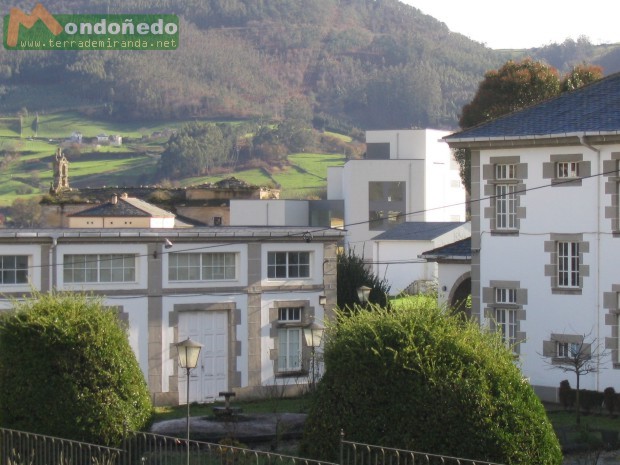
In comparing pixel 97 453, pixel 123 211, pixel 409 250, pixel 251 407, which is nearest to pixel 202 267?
pixel 251 407

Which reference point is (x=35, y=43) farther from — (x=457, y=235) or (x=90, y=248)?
(x=90, y=248)

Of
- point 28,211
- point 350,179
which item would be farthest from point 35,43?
point 350,179

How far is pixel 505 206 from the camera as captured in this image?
101ft

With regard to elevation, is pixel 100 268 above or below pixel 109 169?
below

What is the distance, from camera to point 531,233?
30.0m

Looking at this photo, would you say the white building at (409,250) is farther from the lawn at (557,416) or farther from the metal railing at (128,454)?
the metal railing at (128,454)

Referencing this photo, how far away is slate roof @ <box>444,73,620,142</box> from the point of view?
28656 mm

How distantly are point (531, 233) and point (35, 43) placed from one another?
167999mm

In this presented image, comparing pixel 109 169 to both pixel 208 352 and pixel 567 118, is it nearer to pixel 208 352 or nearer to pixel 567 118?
pixel 208 352

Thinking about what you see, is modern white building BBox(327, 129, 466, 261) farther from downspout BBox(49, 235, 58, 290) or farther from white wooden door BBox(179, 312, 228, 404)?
downspout BBox(49, 235, 58, 290)

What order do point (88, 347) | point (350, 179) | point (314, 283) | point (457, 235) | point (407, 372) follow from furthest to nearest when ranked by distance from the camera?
1. point (350, 179)
2. point (457, 235)
3. point (314, 283)
4. point (88, 347)
5. point (407, 372)

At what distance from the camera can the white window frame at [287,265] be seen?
32781 millimetres

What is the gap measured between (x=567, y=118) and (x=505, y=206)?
2.53 meters

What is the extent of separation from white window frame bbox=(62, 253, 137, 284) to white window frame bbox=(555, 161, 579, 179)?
10015 mm
